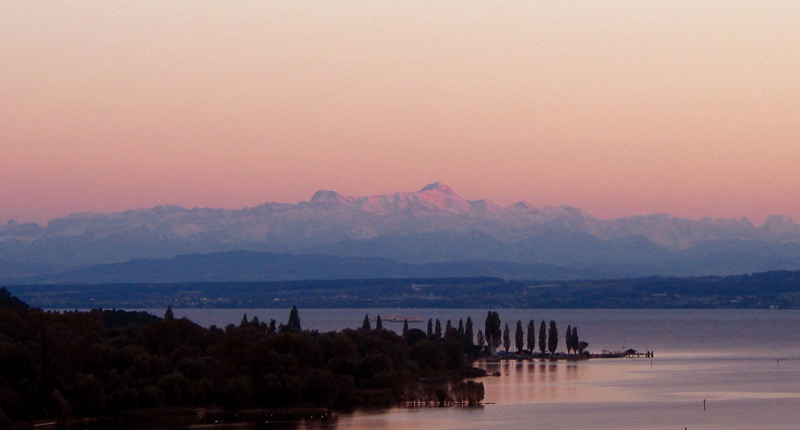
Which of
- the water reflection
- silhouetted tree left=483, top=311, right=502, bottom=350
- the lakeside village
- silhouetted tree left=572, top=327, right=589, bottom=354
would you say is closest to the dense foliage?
the lakeside village

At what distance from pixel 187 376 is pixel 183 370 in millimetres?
784

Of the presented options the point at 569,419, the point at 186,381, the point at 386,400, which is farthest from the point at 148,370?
the point at 569,419

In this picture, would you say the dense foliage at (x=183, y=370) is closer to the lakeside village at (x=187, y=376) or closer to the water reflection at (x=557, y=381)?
the lakeside village at (x=187, y=376)

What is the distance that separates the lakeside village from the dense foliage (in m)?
0.08

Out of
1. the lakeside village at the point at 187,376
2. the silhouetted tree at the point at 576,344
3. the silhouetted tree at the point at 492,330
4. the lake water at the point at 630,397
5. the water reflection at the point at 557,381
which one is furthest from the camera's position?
the silhouetted tree at the point at 576,344

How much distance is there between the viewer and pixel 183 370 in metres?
82.8

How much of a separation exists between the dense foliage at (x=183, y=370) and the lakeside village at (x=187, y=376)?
76 millimetres

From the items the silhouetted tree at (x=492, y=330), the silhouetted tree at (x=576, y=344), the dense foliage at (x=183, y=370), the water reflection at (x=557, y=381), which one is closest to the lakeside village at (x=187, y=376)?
the dense foliage at (x=183, y=370)

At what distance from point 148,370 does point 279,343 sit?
990cm

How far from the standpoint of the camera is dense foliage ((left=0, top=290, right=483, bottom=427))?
7344cm

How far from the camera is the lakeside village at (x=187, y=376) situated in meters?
73.2

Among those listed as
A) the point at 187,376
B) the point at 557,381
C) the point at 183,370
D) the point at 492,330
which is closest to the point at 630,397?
the point at 557,381

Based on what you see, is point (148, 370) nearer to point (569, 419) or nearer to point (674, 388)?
point (569, 419)

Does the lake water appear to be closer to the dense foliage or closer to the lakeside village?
the lakeside village
